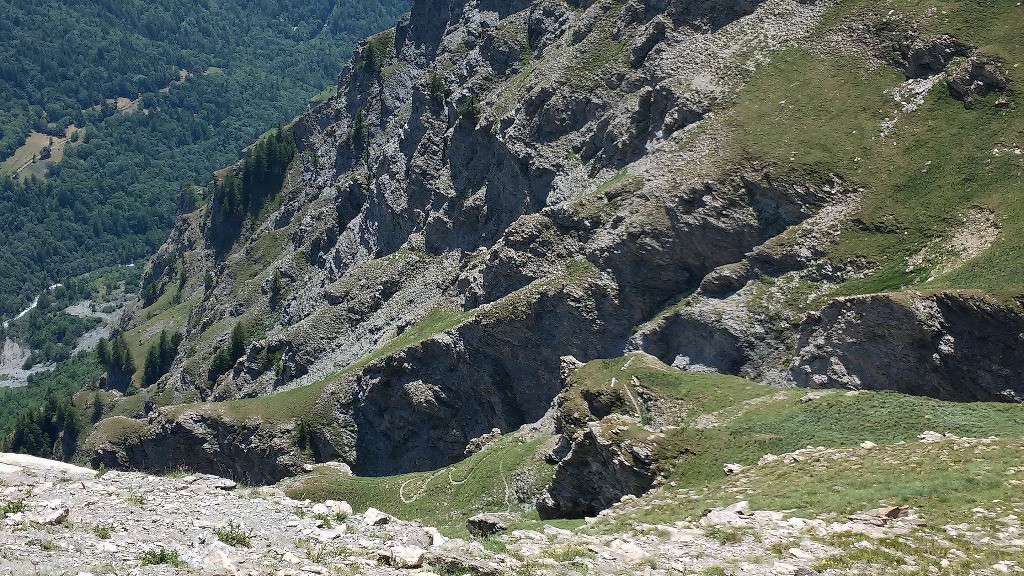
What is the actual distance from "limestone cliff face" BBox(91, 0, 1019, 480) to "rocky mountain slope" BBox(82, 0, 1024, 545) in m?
0.36

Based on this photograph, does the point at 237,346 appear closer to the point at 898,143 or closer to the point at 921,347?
the point at 898,143

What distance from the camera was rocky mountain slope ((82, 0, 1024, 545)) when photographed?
73.2 meters

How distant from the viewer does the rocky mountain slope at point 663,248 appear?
73.2 m

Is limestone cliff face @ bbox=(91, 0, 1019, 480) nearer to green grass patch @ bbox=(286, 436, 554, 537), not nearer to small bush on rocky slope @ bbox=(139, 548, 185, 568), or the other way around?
green grass patch @ bbox=(286, 436, 554, 537)

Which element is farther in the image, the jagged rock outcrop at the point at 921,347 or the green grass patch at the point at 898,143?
the green grass patch at the point at 898,143

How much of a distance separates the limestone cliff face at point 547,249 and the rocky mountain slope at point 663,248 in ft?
1.19

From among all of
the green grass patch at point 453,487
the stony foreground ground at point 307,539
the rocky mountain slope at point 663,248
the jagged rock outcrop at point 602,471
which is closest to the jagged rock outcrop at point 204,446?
the rocky mountain slope at point 663,248

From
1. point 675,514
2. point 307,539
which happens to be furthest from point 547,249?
point 307,539

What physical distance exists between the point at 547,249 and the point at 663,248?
17625 mm

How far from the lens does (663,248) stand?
10212cm

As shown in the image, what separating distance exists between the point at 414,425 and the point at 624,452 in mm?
71751

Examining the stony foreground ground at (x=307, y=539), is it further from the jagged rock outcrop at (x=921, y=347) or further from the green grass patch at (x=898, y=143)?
the green grass patch at (x=898, y=143)

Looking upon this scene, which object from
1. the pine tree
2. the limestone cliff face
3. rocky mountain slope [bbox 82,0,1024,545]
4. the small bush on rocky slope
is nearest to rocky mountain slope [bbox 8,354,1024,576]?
the small bush on rocky slope

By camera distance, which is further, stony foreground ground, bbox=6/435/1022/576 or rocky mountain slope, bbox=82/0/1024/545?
rocky mountain slope, bbox=82/0/1024/545
